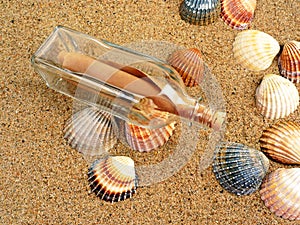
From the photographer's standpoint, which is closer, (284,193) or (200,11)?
(284,193)

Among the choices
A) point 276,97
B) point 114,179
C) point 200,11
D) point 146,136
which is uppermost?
point 200,11

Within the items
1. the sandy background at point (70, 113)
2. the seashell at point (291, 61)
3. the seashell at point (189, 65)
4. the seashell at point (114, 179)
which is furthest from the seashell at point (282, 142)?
the seashell at point (114, 179)

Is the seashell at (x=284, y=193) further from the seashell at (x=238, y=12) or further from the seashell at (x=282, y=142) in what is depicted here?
the seashell at (x=238, y=12)

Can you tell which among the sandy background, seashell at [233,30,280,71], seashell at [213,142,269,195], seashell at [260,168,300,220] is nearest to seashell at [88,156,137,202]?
the sandy background

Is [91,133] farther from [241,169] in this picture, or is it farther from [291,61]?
[291,61]

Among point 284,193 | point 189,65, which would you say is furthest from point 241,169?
point 189,65
